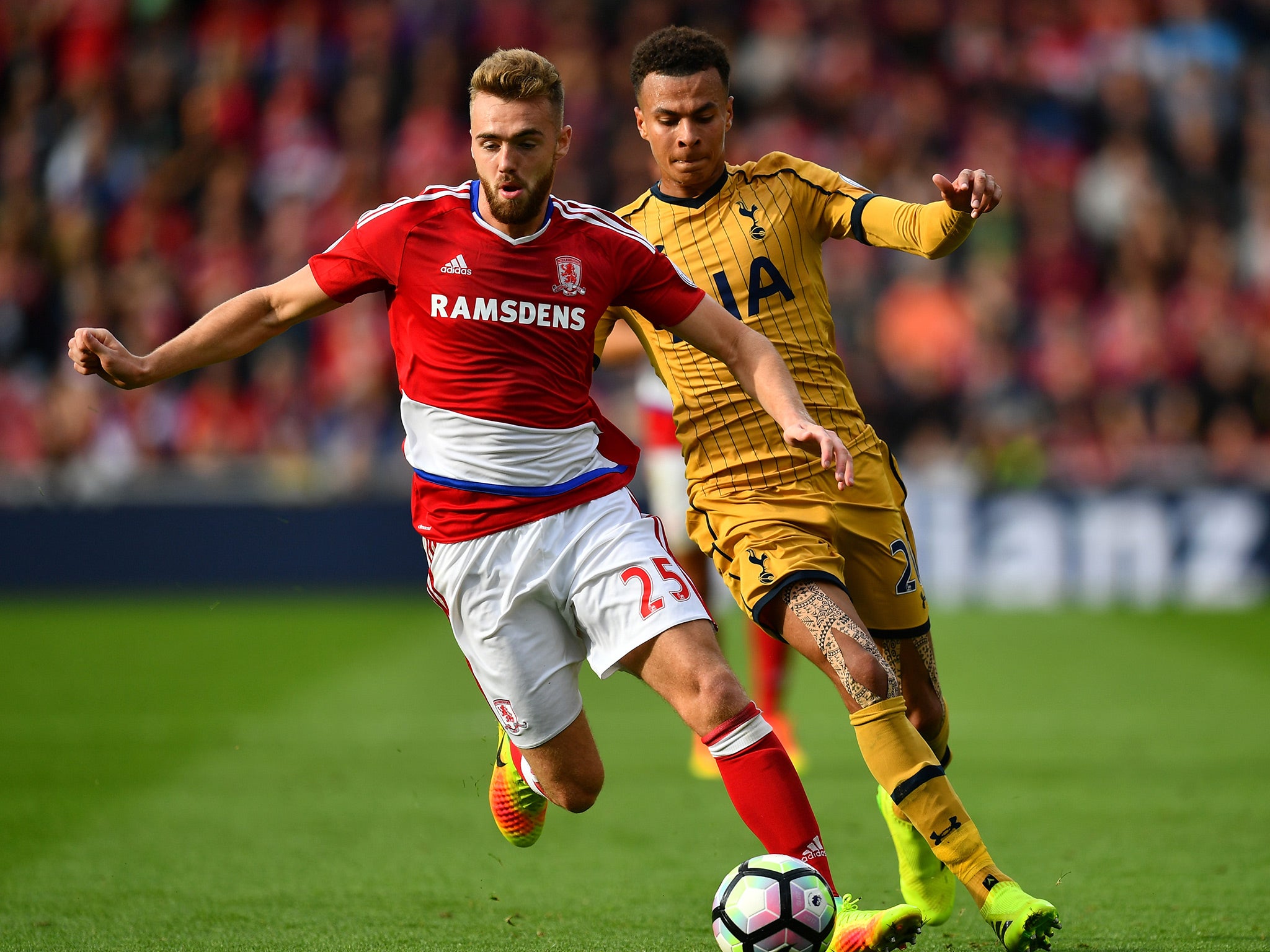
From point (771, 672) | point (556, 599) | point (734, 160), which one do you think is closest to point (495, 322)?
point (556, 599)

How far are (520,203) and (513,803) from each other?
2.16 m

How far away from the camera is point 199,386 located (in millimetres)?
15688

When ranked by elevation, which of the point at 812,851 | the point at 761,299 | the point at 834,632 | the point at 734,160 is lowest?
the point at 812,851

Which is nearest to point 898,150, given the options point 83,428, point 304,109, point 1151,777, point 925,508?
point 925,508

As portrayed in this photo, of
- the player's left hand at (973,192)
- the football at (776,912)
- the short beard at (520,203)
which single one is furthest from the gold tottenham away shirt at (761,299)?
the football at (776,912)

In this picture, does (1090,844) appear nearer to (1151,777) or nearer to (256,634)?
(1151,777)

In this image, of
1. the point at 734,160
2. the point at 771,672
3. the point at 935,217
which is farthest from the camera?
the point at 734,160

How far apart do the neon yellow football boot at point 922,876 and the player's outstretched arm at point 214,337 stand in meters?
2.27

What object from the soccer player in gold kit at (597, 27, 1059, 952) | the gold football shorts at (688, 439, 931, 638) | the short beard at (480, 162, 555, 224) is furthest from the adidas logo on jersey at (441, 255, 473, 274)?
the gold football shorts at (688, 439, 931, 638)

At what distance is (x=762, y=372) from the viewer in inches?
169

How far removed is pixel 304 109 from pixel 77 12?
10.8 feet

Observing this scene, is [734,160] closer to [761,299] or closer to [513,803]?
[761,299]

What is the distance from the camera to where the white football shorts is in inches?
171

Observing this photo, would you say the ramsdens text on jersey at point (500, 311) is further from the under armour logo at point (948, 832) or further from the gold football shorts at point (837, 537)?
the under armour logo at point (948, 832)
